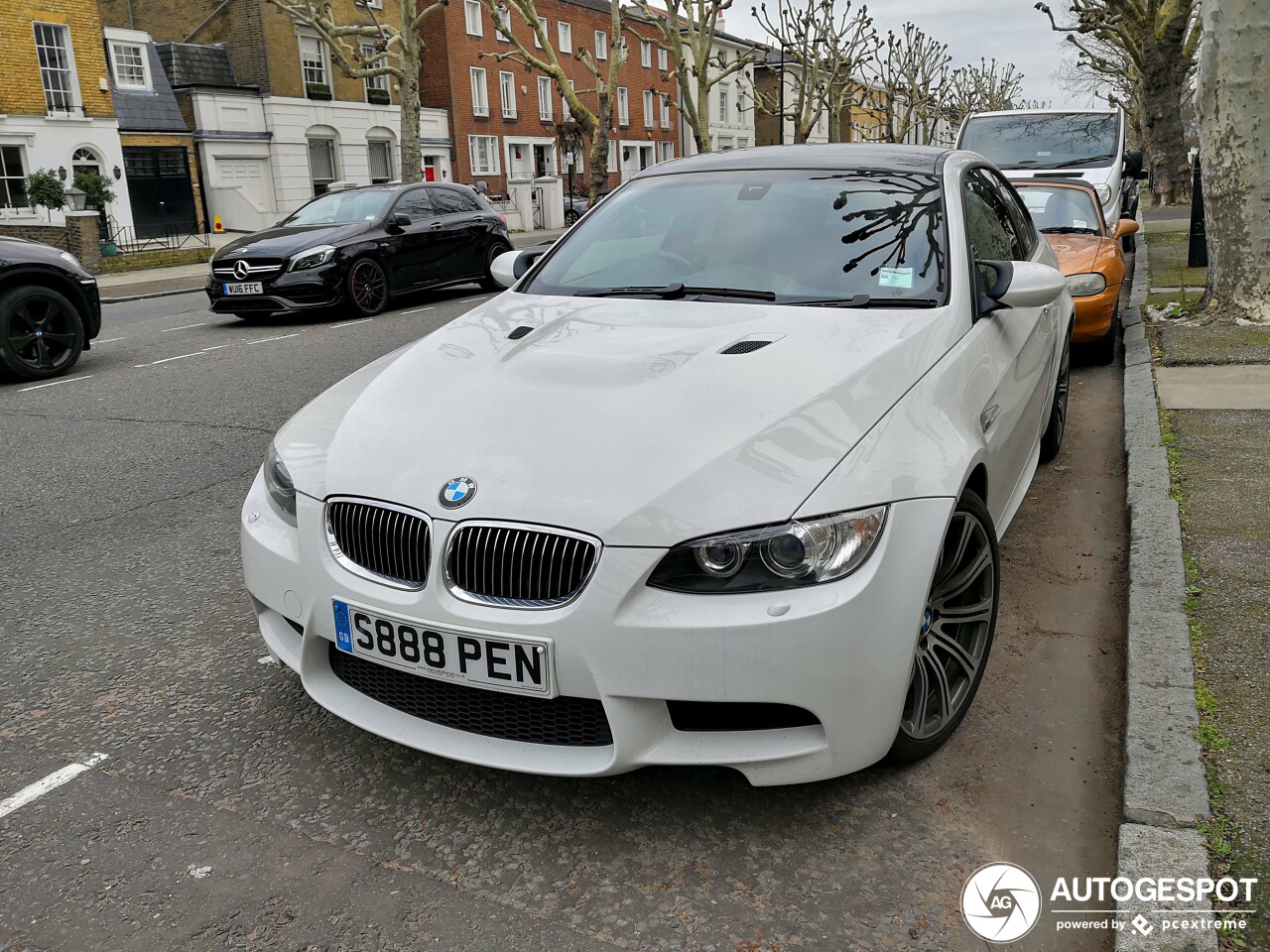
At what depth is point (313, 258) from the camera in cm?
1212

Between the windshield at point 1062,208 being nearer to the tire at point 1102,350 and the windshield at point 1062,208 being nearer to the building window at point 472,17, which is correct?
the tire at point 1102,350

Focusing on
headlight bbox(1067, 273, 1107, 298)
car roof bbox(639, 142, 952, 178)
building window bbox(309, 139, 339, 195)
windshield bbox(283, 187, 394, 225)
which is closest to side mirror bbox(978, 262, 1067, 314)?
car roof bbox(639, 142, 952, 178)

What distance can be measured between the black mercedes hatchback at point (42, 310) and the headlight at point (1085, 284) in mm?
7575

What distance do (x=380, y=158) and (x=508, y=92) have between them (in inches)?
315

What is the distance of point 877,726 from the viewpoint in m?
2.53

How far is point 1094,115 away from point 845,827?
14.5 m

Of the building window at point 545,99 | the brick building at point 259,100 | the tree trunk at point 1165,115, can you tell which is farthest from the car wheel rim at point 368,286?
the building window at point 545,99

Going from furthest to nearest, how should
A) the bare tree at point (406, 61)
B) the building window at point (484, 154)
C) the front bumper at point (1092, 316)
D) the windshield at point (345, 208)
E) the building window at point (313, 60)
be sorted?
1. the building window at point (484, 154)
2. the building window at point (313, 60)
3. the bare tree at point (406, 61)
4. the windshield at point (345, 208)
5. the front bumper at point (1092, 316)

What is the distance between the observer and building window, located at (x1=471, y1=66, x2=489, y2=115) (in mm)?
46188

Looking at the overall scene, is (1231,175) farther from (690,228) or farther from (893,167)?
(690,228)

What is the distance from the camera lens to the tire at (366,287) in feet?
40.9

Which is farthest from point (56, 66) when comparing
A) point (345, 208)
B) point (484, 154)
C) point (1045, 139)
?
point (1045, 139)

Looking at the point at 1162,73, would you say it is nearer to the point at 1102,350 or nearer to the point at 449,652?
the point at 1102,350

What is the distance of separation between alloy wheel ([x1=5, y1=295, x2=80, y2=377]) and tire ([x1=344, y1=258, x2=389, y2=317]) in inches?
142
